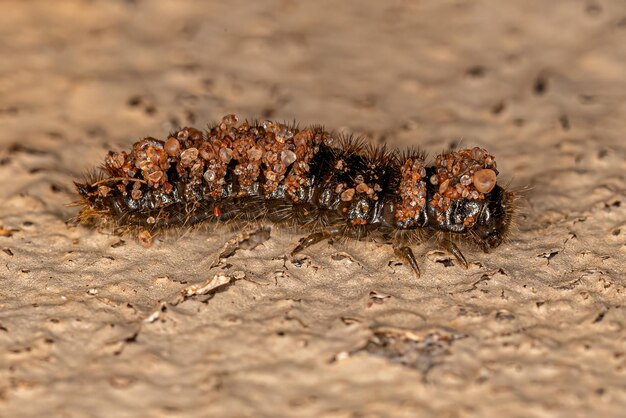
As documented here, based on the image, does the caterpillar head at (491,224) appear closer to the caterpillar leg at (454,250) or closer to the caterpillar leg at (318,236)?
the caterpillar leg at (454,250)

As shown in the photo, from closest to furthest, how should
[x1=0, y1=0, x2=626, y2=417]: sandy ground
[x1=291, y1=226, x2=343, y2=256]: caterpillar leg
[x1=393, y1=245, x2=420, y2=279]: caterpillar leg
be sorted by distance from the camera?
[x1=0, y1=0, x2=626, y2=417]: sandy ground < [x1=393, y1=245, x2=420, y2=279]: caterpillar leg < [x1=291, y1=226, x2=343, y2=256]: caterpillar leg

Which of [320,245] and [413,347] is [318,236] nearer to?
[320,245]

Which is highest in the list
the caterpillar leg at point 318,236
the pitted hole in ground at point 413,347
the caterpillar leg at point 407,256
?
the caterpillar leg at point 318,236

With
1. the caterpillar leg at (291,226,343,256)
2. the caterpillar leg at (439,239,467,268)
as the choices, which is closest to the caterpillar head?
the caterpillar leg at (439,239,467,268)

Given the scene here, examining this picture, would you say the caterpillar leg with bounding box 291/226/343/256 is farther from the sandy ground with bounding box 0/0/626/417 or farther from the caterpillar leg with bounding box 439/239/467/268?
the caterpillar leg with bounding box 439/239/467/268

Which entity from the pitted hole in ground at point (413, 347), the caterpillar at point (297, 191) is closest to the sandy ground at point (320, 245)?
the pitted hole in ground at point (413, 347)

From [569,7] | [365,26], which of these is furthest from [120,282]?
[569,7]

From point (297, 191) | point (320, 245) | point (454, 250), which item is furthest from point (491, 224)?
point (297, 191)
